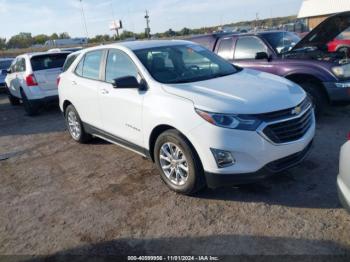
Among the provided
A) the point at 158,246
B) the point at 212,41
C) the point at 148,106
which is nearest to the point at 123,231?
the point at 158,246

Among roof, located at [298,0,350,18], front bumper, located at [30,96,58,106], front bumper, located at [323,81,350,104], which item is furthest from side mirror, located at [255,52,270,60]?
roof, located at [298,0,350,18]

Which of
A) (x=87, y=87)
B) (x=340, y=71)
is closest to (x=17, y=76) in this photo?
(x=87, y=87)

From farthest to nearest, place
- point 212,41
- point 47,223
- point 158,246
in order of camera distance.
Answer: point 212,41, point 47,223, point 158,246

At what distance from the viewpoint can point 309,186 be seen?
3.98 metres

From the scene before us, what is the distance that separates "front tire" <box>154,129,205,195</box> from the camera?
368 cm

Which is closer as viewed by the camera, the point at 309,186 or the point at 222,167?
the point at 222,167

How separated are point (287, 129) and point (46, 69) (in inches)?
291

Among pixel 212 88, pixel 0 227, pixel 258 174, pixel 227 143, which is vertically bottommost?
pixel 0 227

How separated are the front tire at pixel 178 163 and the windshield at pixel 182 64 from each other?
80cm

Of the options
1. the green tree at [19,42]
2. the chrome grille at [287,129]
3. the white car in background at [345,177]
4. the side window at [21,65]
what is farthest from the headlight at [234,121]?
the green tree at [19,42]

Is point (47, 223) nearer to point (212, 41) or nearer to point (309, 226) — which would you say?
point (309, 226)

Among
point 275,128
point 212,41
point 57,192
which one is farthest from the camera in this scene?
point 212,41

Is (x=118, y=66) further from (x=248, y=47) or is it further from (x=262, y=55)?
(x=248, y=47)

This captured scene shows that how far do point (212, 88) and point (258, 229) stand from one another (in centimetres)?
161
